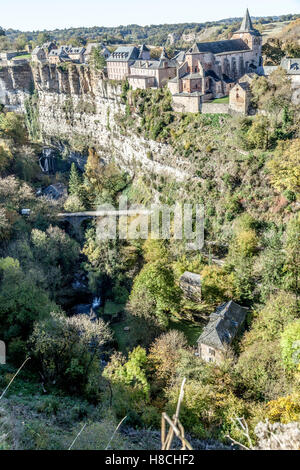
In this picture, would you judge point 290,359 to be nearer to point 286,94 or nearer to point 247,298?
point 247,298

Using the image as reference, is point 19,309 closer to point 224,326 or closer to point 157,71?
point 224,326

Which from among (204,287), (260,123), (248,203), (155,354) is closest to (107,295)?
(204,287)

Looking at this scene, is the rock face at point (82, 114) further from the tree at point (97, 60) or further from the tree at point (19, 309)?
the tree at point (19, 309)

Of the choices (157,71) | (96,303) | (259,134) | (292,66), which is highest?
(157,71)

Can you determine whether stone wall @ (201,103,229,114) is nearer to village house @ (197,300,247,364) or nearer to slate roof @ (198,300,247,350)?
slate roof @ (198,300,247,350)

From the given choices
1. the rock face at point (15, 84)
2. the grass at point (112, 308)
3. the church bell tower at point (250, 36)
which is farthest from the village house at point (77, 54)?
the grass at point (112, 308)

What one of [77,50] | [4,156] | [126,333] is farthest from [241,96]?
[77,50]
